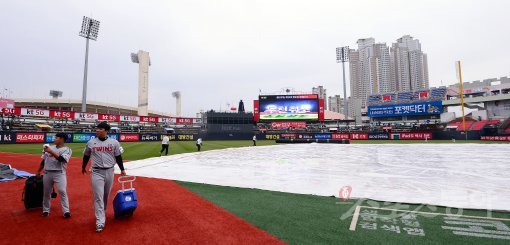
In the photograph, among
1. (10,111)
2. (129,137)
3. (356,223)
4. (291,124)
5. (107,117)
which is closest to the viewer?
(356,223)

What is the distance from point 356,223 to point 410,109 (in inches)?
3096

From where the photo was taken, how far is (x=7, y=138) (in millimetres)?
31375

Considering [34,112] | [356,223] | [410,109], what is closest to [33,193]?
[356,223]

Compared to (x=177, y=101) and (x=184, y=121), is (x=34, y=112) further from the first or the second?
(x=177, y=101)

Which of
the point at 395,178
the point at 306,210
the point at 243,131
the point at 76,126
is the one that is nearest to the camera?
the point at 306,210

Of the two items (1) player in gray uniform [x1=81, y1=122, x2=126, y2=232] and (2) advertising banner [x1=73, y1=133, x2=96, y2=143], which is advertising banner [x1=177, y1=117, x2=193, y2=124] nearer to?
(2) advertising banner [x1=73, y1=133, x2=96, y2=143]

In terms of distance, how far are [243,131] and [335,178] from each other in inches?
1922

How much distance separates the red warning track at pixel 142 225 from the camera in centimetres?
450

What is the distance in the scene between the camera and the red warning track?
4.50 metres

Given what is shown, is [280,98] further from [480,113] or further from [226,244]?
[480,113]

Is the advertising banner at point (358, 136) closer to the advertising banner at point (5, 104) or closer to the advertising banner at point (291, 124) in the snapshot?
the advertising banner at point (291, 124)

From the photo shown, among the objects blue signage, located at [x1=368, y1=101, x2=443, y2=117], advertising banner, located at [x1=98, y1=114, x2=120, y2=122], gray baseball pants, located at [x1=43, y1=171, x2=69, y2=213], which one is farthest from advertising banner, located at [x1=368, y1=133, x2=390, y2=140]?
gray baseball pants, located at [x1=43, y1=171, x2=69, y2=213]

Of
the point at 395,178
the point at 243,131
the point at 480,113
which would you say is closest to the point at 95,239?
the point at 395,178

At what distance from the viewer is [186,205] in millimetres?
6652
